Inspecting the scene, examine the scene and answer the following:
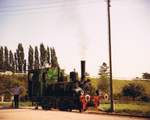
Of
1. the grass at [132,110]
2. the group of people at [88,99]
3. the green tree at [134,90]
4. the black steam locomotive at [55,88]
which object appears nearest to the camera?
the grass at [132,110]

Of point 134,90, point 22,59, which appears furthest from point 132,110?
point 22,59

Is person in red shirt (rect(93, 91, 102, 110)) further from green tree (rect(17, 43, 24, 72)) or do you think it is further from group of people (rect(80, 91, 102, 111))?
green tree (rect(17, 43, 24, 72))

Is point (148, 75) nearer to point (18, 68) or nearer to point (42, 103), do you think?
point (18, 68)

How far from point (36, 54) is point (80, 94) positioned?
189 feet

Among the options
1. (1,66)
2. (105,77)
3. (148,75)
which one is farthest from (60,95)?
(148,75)

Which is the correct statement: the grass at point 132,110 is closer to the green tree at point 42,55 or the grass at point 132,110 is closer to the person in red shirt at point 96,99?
the person in red shirt at point 96,99

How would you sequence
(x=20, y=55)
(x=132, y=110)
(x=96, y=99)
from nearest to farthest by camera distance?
(x=96, y=99), (x=132, y=110), (x=20, y=55)

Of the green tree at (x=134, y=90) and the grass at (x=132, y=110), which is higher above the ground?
the green tree at (x=134, y=90)

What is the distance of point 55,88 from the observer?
83.9ft

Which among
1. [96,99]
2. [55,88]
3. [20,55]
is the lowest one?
[96,99]

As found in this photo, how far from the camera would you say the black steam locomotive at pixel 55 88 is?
23.4 m

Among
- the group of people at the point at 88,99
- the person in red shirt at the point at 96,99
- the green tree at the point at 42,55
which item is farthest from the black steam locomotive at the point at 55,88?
the green tree at the point at 42,55

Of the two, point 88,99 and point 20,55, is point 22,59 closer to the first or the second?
point 20,55

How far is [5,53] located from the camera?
8012 centimetres
